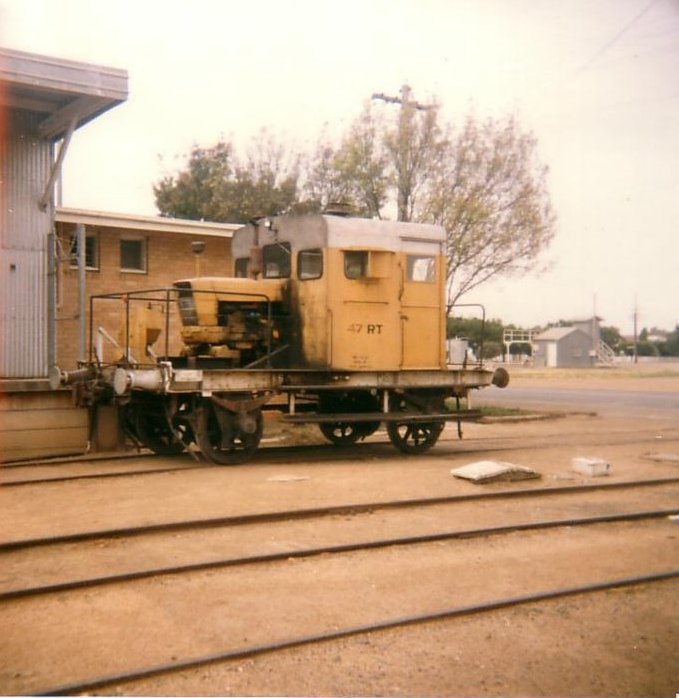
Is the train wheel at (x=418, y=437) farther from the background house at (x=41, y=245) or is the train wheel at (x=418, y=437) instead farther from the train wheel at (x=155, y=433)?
the background house at (x=41, y=245)

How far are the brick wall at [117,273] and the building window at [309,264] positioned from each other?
416 centimetres

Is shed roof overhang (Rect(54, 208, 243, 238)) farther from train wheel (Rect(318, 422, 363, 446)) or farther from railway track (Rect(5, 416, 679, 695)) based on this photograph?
railway track (Rect(5, 416, 679, 695))

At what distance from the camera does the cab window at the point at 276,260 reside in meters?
11.2

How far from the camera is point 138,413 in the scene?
11.2m

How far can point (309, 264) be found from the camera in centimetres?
1091

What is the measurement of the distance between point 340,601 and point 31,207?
1029cm

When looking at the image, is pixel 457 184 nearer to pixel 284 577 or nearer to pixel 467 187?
pixel 467 187

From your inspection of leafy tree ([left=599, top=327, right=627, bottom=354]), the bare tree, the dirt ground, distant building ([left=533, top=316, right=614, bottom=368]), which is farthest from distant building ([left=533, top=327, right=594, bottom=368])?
the dirt ground

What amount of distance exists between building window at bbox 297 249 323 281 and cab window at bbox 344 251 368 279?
34cm

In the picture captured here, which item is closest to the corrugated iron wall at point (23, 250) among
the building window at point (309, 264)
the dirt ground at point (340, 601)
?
the building window at point (309, 264)

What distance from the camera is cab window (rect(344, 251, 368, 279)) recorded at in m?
10.8

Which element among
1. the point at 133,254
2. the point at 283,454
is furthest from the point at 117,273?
the point at 283,454

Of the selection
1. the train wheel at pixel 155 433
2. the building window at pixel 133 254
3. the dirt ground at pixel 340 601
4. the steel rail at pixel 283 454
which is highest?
the building window at pixel 133 254

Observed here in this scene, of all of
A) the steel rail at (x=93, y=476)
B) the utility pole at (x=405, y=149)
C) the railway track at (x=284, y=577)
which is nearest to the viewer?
the railway track at (x=284, y=577)
